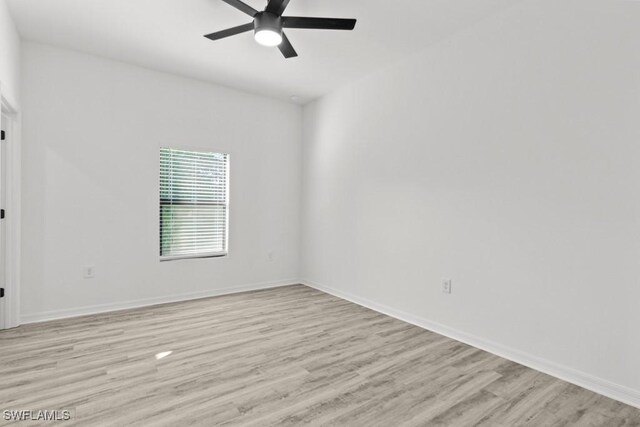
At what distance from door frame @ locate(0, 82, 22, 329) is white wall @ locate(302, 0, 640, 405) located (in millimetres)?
3513

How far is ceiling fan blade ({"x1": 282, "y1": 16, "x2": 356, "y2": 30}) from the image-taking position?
7.72 feet

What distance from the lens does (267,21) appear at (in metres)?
2.44

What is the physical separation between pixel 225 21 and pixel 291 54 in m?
0.65

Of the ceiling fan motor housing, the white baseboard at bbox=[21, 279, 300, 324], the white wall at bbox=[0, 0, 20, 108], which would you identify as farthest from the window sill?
the ceiling fan motor housing

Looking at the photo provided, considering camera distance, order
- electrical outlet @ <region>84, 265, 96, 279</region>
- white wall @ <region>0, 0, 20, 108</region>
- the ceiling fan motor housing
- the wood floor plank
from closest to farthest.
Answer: the wood floor plank → the ceiling fan motor housing → white wall @ <region>0, 0, 20, 108</region> → electrical outlet @ <region>84, 265, 96, 279</region>

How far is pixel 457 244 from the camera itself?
10.2 feet

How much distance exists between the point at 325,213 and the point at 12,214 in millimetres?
3363

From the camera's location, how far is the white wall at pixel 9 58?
8.80 feet

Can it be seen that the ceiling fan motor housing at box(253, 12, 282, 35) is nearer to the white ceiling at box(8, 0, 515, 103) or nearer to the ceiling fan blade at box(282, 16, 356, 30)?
the ceiling fan blade at box(282, 16, 356, 30)

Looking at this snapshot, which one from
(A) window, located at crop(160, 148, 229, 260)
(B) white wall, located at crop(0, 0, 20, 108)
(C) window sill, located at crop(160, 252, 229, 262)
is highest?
(B) white wall, located at crop(0, 0, 20, 108)

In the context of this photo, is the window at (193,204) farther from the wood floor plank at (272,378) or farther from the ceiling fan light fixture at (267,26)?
the ceiling fan light fixture at (267,26)

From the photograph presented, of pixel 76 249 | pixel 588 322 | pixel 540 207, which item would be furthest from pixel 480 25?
pixel 76 249

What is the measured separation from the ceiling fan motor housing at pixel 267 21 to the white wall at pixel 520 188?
5.46 feet

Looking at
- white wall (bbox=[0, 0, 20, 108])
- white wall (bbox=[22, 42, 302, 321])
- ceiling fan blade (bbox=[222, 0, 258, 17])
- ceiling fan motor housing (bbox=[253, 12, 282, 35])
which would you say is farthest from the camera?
white wall (bbox=[22, 42, 302, 321])
